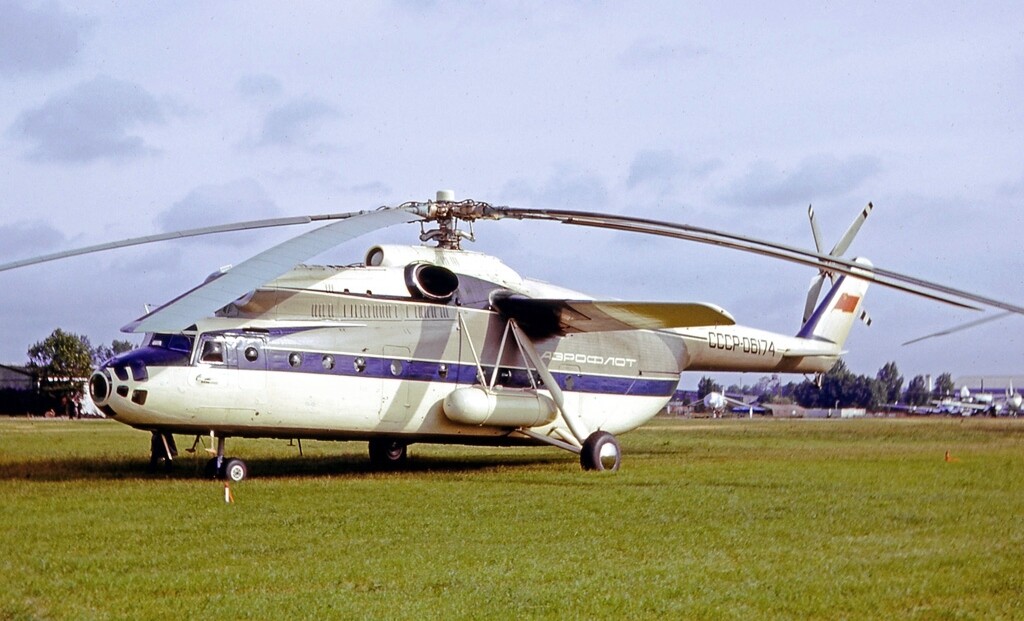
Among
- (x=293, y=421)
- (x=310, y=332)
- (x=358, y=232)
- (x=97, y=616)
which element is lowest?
(x=97, y=616)

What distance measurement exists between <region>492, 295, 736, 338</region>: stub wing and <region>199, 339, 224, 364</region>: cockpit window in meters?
5.55

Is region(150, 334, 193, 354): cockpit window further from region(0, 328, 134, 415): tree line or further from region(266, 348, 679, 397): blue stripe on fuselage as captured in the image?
region(0, 328, 134, 415): tree line

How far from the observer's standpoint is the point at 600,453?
68.4ft

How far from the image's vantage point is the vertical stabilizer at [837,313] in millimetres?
27188

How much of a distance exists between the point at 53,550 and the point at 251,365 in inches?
250

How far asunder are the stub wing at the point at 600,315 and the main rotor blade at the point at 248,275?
16.3ft

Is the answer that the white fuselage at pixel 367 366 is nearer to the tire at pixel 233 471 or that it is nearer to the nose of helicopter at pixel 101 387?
the nose of helicopter at pixel 101 387

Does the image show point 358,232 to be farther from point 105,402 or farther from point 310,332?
point 105,402

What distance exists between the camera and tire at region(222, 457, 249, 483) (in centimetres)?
1797

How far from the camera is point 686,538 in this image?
38.7 ft

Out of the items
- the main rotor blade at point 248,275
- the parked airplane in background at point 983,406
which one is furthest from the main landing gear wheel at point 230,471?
the parked airplane in background at point 983,406

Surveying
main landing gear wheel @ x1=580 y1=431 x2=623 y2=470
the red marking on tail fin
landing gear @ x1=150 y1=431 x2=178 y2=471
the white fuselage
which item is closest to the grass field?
landing gear @ x1=150 y1=431 x2=178 y2=471

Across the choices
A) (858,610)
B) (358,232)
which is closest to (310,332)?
(358,232)

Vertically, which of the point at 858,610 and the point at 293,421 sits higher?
the point at 293,421
